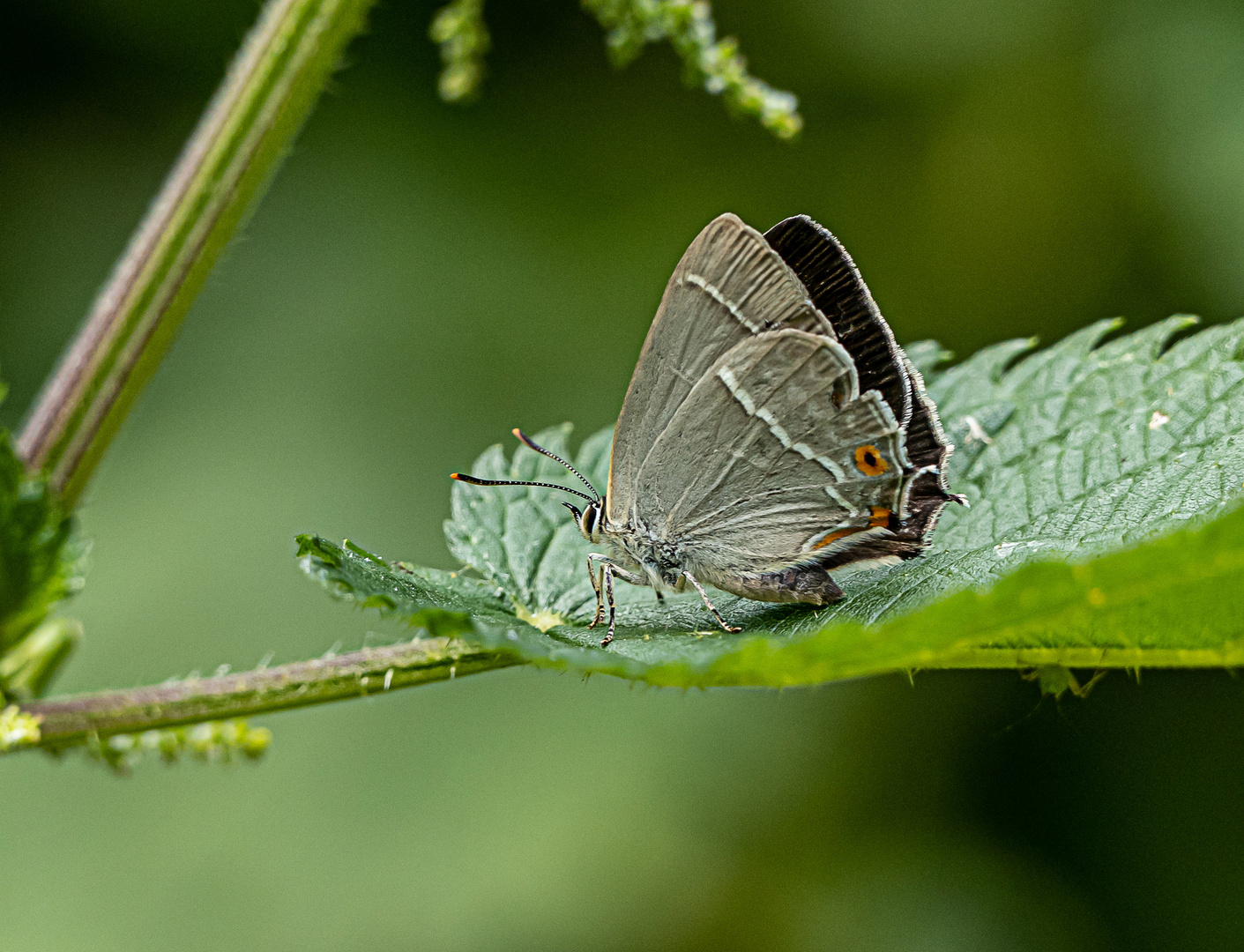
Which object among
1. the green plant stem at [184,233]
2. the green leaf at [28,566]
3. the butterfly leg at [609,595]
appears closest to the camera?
the green leaf at [28,566]

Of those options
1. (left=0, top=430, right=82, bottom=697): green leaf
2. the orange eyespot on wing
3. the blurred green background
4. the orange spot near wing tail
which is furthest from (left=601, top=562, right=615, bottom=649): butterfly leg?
the blurred green background

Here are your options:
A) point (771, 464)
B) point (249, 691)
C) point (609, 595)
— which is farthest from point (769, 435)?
point (249, 691)

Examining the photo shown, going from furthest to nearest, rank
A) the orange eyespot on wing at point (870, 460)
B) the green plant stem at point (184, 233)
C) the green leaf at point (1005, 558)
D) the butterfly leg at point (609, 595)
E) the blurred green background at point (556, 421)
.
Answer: the blurred green background at point (556, 421) → the orange eyespot on wing at point (870, 460) → the butterfly leg at point (609, 595) → the green plant stem at point (184, 233) → the green leaf at point (1005, 558)

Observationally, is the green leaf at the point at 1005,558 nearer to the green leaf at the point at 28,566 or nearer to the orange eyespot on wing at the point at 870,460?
the orange eyespot on wing at the point at 870,460

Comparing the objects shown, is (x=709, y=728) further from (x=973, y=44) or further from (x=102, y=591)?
(x=973, y=44)

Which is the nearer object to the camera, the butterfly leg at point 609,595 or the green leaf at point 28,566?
the green leaf at point 28,566

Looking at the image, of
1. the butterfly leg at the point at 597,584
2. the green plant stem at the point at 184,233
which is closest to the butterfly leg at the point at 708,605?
the butterfly leg at the point at 597,584

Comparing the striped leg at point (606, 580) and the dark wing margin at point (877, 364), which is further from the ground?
the dark wing margin at point (877, 364)

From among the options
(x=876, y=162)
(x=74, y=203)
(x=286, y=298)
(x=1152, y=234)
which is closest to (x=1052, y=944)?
(x=1152, y=234)
